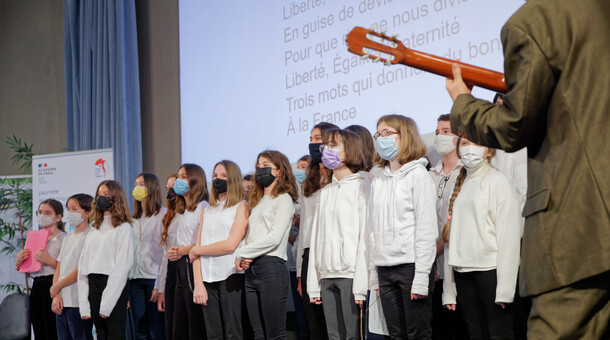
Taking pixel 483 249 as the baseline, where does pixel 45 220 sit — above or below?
above

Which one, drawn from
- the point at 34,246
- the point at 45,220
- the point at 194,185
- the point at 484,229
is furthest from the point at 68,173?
the point at 484,229

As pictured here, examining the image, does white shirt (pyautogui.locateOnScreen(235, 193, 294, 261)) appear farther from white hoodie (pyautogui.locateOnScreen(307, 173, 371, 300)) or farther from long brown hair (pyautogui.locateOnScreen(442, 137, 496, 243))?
long brown hair (pyautogui.locateOnScreen(442, 137, 496, 243))

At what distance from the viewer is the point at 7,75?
420 inches

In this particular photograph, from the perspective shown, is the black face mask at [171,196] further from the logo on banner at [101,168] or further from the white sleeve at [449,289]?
the white sleeve at [449,289]

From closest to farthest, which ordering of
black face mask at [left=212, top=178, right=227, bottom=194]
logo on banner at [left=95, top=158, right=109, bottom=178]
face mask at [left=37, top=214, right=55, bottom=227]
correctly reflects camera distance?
black face mask at [left=212, top=178, right=227, bottom=194]
face mask at [left=37, top=214, right=55, bottom=227]
logo on banner at [left=95, top=158, right=109, bottom=178]

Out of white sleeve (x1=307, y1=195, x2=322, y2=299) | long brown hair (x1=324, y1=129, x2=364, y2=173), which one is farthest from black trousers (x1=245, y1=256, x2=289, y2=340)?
long brown hair (x1=324, y1=129, x2=364, y2=173)

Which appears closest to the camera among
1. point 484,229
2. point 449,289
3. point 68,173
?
point 484,229

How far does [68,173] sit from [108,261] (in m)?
2.62

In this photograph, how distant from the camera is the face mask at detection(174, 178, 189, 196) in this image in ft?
17.1

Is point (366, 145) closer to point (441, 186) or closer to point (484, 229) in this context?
point (441, 186)

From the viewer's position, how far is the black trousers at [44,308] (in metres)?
6.07

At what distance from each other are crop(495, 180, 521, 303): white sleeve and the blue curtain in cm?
595

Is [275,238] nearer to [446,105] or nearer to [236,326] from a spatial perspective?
[236,326]

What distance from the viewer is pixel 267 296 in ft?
13.9
